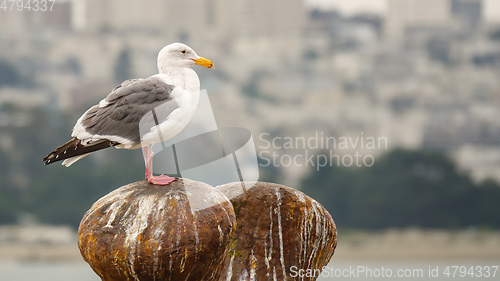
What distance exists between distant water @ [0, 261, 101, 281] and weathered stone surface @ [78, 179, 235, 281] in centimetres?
2827

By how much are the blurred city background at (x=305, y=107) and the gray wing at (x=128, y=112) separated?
31.7 metres

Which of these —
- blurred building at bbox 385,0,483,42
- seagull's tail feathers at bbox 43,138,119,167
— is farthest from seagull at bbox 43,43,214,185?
blurred building at bbox 385,0,483,42

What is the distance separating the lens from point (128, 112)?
250 inches

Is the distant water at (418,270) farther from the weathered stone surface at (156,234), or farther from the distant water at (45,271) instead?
the weathered stone surface at (156,234)

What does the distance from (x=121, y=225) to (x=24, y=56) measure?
2255 inches

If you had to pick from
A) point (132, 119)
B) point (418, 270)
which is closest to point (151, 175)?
point (132, 119)

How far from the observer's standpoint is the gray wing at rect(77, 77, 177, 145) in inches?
249

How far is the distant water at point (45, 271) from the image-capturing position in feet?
120

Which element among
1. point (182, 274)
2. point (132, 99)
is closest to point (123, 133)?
point (132, 99)

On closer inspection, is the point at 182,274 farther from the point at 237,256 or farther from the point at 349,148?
the point at 349,148

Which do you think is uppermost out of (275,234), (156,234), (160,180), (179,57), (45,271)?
(179,57)

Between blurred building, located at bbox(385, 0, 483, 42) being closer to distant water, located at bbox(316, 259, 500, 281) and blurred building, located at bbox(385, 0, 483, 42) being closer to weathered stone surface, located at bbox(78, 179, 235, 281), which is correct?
distant water, located at bbox(316, 259, 500, 281)

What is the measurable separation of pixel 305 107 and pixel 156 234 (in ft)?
171

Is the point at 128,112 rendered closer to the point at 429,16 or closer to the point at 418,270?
the point at 418,270
